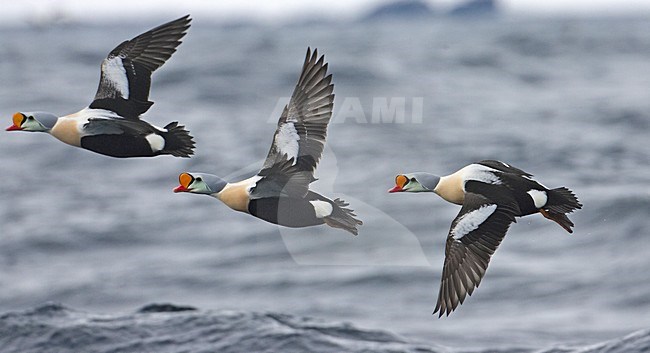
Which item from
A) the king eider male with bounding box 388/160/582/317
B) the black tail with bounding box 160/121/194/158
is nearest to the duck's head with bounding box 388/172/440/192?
the king eider male with bounding box 388/160/582/317

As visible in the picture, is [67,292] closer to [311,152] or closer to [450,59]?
[311,152]

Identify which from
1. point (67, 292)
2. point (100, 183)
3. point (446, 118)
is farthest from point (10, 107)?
point (67, 292)

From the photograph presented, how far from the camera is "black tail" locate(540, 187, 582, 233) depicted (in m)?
5.81

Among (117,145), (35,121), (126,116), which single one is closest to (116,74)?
(126,116)

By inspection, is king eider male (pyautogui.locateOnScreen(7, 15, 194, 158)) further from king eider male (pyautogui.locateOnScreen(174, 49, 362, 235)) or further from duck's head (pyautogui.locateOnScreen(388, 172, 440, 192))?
duck's head (pyautogui.locateOnScreen(388, 172, 440, 192))

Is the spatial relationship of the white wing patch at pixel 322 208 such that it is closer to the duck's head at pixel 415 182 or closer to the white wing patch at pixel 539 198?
the duck's head at pixel 415 182

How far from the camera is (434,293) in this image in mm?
27000

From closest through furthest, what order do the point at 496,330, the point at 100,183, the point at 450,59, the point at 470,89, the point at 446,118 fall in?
the point at 496,330
the point at 100,183
the point at 446,118
the point at 470,89
the point at 450,59

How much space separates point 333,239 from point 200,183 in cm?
2189

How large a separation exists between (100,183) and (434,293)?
17.0m

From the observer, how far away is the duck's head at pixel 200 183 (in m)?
5.37

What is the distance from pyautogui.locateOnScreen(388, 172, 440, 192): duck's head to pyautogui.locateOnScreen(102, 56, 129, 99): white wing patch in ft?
4.85

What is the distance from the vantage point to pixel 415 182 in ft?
18.5

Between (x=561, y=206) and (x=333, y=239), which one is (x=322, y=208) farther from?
(x=333, y=239)
